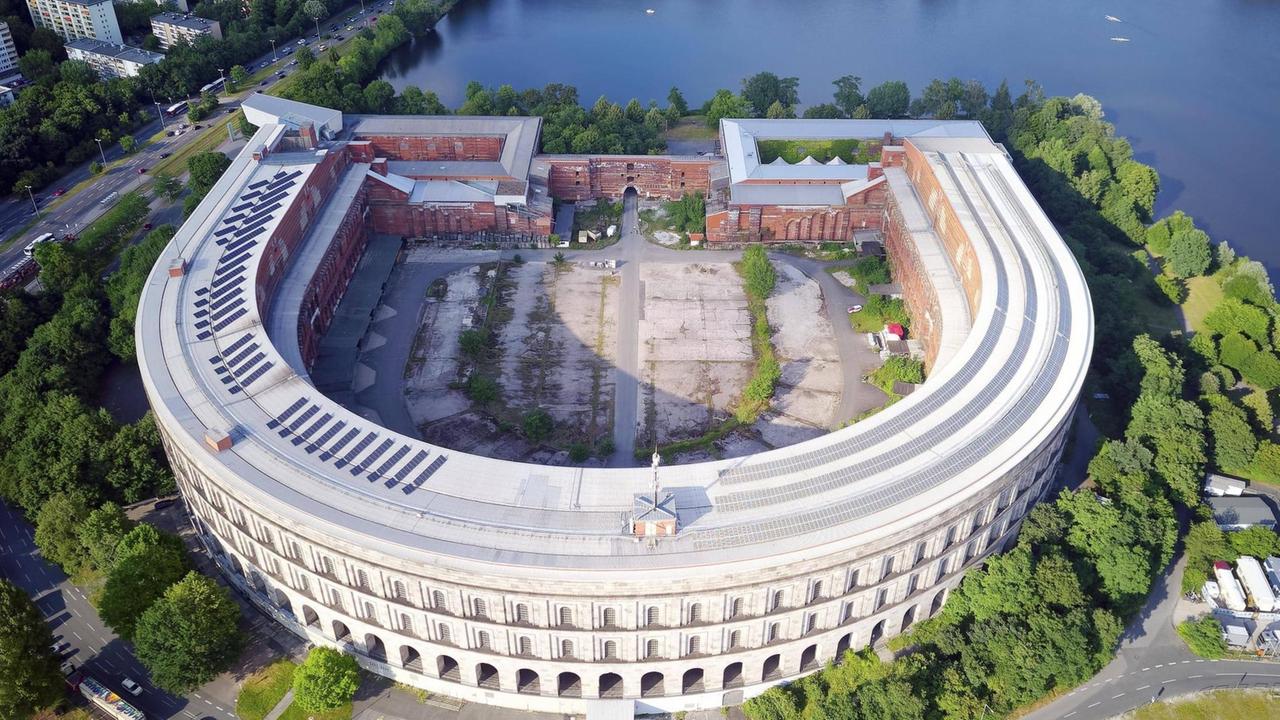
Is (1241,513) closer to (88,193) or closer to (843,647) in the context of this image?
(843,647)

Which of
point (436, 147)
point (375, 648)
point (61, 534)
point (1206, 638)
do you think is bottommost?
point (1206, 638)

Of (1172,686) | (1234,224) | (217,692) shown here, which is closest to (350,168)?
(217,692)

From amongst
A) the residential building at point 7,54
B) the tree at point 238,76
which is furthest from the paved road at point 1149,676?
the residential building at point 7,54

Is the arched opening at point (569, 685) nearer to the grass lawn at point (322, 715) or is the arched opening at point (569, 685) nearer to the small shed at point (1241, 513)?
the grass lawn at point (322, 715)

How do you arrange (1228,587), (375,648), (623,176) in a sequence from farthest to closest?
1. (623,176)
2. (1228,587)
3. (375,648)

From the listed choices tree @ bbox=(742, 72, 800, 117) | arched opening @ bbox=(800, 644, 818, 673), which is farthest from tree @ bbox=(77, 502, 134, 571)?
tree @ bbox=(742, 72, 800, 117)

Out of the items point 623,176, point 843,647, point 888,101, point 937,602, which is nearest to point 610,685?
point 843,647
